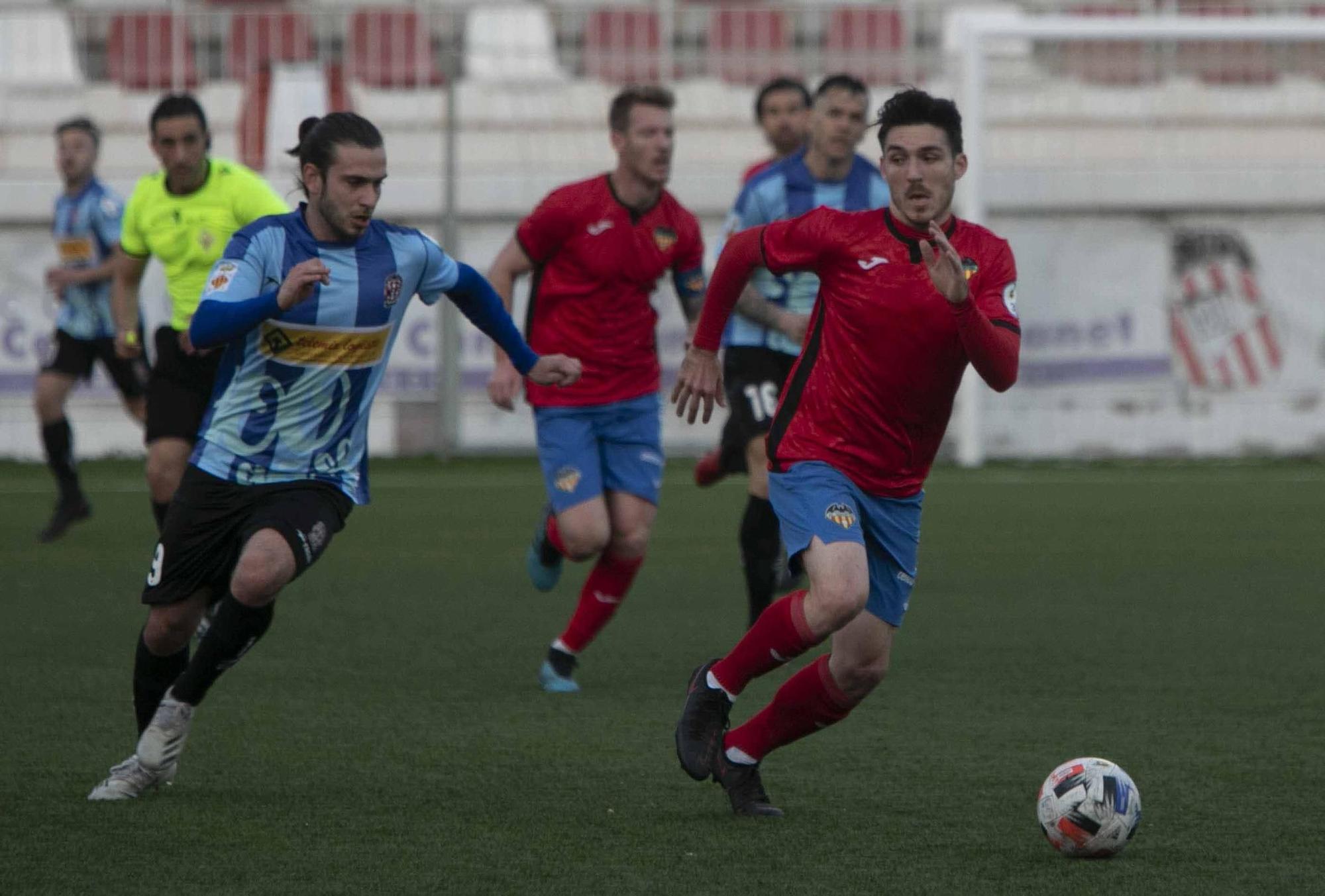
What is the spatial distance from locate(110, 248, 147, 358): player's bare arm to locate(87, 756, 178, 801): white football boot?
150 inches

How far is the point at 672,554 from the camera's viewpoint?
11.1 meters

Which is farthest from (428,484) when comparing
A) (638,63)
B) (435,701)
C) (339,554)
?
(435,701)

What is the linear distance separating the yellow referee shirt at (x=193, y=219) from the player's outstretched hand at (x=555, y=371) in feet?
9.55

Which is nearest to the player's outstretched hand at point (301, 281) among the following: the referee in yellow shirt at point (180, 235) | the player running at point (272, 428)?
the player running at point (272, 428)

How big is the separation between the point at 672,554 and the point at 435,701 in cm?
451

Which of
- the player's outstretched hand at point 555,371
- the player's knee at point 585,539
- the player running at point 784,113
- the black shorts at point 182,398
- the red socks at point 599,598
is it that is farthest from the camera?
the player running at point 784,113

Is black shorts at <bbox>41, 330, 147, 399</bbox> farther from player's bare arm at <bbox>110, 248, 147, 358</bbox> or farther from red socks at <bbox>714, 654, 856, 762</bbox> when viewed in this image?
red socks at <bbox>714, 654, 856, 762</bbox>

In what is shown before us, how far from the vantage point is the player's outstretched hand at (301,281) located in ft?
15.7

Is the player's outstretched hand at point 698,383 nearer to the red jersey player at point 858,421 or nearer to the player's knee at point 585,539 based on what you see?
the red jersey player at point 858,421

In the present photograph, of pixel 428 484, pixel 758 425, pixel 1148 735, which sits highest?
pixel 758 425

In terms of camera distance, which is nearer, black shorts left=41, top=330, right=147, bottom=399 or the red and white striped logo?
black shorts left=41, top=330, right=147, bottom=399

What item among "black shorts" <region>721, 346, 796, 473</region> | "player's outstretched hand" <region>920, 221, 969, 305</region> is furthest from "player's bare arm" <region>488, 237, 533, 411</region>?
"player's outstretched hand" <region>920, 221, 969, 305</region>

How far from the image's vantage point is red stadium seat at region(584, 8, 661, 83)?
62.4ft

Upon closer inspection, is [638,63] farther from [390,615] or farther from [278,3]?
[390,615]
